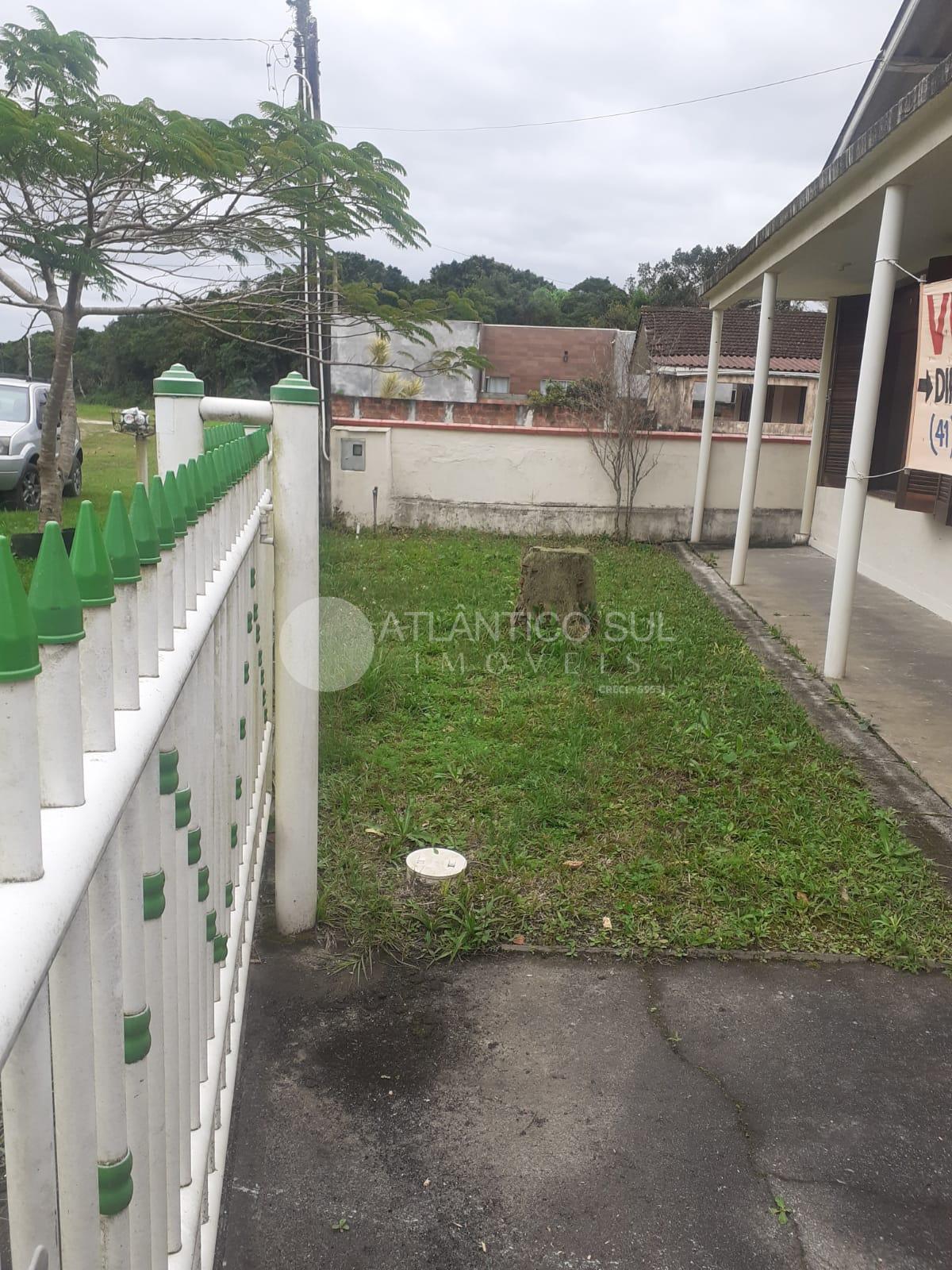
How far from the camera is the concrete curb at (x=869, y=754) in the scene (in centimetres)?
399

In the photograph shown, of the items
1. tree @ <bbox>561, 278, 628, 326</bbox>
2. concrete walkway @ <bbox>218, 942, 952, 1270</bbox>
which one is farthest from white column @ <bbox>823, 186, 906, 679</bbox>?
tree @ <bbox>561, 278, 628, 326</bbox>

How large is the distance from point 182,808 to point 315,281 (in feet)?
32.4

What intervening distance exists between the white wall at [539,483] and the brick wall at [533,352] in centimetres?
3065

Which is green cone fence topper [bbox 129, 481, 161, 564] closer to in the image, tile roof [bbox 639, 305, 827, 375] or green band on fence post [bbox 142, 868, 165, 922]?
green band on fence post [bbox 142, 868, 165, 922]

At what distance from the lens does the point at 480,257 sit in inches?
2530

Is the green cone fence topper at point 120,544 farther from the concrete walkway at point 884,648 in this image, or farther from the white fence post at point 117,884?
the concrete walkway at point 884,648

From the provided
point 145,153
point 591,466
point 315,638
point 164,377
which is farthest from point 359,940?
point 591,466

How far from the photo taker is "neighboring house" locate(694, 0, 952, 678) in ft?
17.1

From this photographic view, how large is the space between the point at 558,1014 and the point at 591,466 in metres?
9.91

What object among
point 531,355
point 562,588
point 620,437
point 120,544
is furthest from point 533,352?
point 120,544

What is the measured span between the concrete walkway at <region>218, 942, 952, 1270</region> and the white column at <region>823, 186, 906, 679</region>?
3289mm

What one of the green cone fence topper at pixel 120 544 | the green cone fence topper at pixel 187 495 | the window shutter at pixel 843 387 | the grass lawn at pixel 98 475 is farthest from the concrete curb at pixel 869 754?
the grass lawn at pixel 98 475

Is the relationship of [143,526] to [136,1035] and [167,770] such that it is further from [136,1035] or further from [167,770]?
[136,1035]

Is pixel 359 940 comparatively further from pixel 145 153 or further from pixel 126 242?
pixel 126 242
